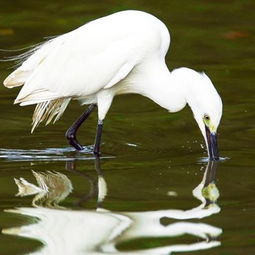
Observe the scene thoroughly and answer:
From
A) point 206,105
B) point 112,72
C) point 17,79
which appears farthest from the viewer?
point 17,79

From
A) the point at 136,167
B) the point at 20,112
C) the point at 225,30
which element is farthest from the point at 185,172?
the point at 225,30

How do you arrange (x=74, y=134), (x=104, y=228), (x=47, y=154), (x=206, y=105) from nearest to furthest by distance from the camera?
(x=104, y=228), (x=206, y=105), (x=47, y=154), (x=74, y=134)

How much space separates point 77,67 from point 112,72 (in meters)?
0.38

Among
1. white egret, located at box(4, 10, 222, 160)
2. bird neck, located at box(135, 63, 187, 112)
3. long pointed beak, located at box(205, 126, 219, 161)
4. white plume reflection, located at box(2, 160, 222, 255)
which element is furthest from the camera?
bird neck, located at box(135, 63, 187, 112)

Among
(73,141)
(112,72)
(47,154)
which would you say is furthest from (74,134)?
(112,72)

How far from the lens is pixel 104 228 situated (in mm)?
6555

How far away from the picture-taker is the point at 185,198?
728 cm

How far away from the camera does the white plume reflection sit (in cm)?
618

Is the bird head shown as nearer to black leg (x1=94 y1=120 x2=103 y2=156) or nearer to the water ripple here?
black leg (x1=94 y1=120 x2=103 y2=156)

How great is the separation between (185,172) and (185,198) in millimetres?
786

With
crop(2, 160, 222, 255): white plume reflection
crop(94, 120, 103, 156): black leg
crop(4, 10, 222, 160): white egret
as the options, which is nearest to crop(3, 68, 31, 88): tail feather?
crop(4, 10, 222, 160): white egret

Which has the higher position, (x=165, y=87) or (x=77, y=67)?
(x=77, y=67)

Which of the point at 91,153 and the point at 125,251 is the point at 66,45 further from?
the point at 125,251

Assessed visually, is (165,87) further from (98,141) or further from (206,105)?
(98,141)
